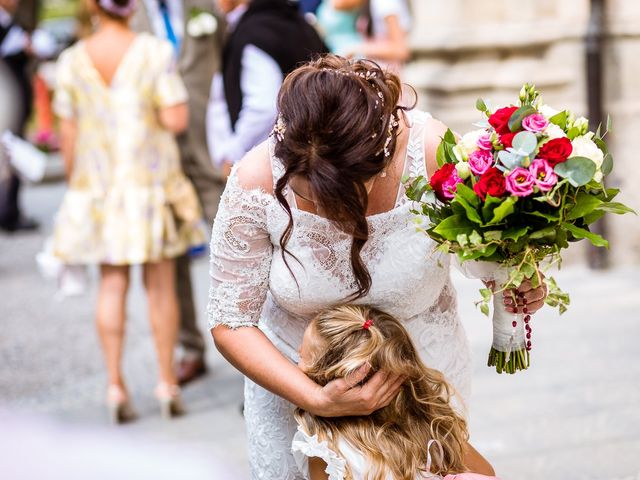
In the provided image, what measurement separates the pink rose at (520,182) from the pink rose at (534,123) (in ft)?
0.36

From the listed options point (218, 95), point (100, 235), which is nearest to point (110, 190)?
point (100, 235)

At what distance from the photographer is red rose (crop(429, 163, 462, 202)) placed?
2.44 meters

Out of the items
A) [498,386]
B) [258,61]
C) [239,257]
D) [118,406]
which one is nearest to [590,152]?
[239,257]

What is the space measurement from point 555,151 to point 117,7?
3.11m

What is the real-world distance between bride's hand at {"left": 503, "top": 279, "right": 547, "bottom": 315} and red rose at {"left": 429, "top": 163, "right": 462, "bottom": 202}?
0.28 metres

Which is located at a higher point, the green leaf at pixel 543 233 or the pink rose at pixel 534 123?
the pink rose at pixel 534 123

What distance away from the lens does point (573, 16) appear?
7.25m

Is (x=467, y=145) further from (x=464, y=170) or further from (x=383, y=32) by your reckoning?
(x=383, y=32)

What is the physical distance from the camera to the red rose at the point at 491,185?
236 cm

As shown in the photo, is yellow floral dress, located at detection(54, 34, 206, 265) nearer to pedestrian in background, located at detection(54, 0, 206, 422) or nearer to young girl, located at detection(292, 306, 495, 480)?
pedestrian in background, located at detection(54, 0, 206, 422)

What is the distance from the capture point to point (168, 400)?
520cm

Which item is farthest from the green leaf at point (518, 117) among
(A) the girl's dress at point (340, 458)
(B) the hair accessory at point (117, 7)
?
(B) the hair accessory at point (117, 7)

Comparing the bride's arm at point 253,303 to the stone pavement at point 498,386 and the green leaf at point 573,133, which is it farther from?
the stone pavement at point 498,386

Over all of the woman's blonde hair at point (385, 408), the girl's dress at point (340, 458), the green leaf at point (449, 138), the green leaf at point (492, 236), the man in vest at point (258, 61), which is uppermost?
the man in vest at point (258, 61)
